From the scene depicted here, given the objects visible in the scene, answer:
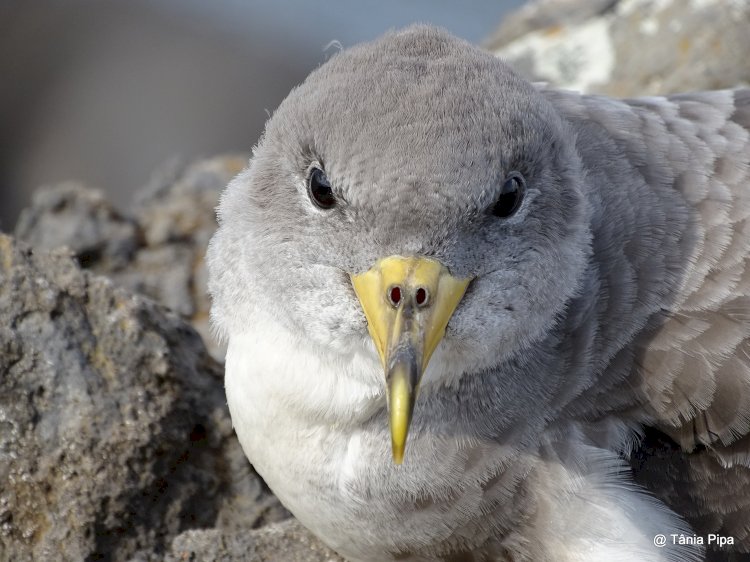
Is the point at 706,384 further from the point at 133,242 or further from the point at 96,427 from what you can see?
the point at 133,242

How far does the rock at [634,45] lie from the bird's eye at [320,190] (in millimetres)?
4242

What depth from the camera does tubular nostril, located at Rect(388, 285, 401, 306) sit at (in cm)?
347

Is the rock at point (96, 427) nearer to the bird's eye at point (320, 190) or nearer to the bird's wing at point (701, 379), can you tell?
the bird's eye at point (320, 190)

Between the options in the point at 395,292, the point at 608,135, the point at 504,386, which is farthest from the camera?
the point at 608,135

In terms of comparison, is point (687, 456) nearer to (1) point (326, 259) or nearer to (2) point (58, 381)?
(1) point (326, 259)

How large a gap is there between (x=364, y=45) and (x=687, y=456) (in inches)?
82.3

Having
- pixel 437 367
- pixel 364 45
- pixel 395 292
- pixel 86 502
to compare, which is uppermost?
pixel 364 45

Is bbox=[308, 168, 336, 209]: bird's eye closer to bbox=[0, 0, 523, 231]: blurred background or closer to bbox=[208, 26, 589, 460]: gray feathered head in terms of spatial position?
bbox=[208, 26, 589, 460]: gray feathered head

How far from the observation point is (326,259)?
3.72 meters

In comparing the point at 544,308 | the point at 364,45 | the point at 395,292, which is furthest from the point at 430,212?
the point at 364,45

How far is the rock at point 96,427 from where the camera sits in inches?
169

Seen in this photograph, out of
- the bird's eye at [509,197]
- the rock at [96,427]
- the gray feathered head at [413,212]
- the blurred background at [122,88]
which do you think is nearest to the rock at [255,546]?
the rock at [96,427]

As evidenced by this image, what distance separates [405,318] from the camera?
344 cm

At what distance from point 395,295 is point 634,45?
5.23 meters
